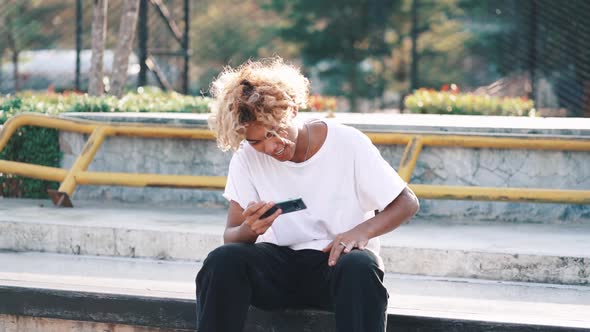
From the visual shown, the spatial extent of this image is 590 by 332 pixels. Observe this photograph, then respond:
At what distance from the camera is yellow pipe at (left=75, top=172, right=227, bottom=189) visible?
559cm

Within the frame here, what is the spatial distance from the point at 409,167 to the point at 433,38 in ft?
60.6

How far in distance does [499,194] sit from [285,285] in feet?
7.16

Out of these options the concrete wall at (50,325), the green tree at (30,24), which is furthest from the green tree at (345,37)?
→ the concrete wall at (50,325)

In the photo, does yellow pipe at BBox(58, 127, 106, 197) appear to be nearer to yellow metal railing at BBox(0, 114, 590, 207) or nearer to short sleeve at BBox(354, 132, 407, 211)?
yellow metal railing at BBox(0, 114, 590, 207)

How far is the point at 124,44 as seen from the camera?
351 inches

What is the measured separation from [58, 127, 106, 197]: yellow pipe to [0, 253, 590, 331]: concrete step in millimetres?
916

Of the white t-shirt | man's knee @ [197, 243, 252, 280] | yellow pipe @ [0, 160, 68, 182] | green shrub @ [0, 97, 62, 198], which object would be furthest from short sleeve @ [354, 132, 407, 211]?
green shrub @ [0, 97, 62, 198]

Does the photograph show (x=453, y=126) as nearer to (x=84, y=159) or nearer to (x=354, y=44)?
(x=84, y=159)

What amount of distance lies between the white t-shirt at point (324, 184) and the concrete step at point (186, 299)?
31cm

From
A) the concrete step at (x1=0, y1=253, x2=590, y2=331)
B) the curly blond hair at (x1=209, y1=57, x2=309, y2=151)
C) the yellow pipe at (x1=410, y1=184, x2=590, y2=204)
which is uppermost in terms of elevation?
the curly blond hair at (x1=209, y1=57, x2=309, y2=151)

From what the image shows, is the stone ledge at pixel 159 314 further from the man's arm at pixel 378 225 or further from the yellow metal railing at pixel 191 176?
the yellow metal railing at pixel 191 176

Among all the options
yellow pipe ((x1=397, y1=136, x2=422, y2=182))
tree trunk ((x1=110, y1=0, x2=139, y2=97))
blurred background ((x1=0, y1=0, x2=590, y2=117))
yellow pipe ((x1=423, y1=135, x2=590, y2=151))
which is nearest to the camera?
yellow pipe ((x1=397, y1=136, x2=422, y2=182))

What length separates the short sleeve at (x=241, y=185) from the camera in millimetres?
3371

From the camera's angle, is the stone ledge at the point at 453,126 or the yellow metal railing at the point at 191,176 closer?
the yellow metal railing at the point at 191,176
